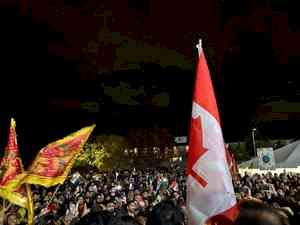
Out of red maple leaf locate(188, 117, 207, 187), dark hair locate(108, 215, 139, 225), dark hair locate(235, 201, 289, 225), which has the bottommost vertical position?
dark hair locate(108, 215, 139, 225)

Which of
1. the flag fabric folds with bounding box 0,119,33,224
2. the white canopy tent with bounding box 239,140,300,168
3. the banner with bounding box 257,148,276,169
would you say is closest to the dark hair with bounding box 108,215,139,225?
the flag fabric folds with bounding box 0,119,33,224

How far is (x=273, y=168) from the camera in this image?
29094 mm

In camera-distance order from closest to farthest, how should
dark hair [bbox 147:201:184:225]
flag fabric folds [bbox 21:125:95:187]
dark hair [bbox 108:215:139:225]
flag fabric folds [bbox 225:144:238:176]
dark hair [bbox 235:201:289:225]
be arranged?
dark hair [bbox 235:201:289:225], dark hair [bbox 108:215:139:225], dark hair [bbox 147:201:184:225], flag fabric folds [bbox 21:125:95:187], flag fabric folds [bbox 225:144:238:176]

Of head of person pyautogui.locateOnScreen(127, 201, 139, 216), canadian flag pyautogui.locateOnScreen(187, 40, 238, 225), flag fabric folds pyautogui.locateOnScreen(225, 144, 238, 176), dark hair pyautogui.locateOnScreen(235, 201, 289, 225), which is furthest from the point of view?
flag fabric folds pyautogui.locateOnScreen(225, 144, 238, 176)

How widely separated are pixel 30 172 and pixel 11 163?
1045 millimetres

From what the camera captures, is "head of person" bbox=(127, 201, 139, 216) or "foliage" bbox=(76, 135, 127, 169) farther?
"foliage" bbox=(76, 135, 127, 169)

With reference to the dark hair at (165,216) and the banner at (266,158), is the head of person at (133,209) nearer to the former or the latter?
the dark hair at (165,216)

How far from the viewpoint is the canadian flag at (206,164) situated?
420 cm

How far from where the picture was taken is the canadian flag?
4.20m

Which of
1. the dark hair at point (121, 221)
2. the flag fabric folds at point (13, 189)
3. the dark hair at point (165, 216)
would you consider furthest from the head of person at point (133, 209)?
the dark hair at point (121, 221)

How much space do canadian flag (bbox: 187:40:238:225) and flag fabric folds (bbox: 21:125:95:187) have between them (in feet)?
11.6

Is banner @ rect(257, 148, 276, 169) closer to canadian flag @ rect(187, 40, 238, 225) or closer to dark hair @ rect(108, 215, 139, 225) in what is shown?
canadian flag @ rect(187, 40, 238, 225)

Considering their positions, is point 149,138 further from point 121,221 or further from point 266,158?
point 121,221

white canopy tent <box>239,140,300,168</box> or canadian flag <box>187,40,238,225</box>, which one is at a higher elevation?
canadian flag <box>187,40,238,225</box>
